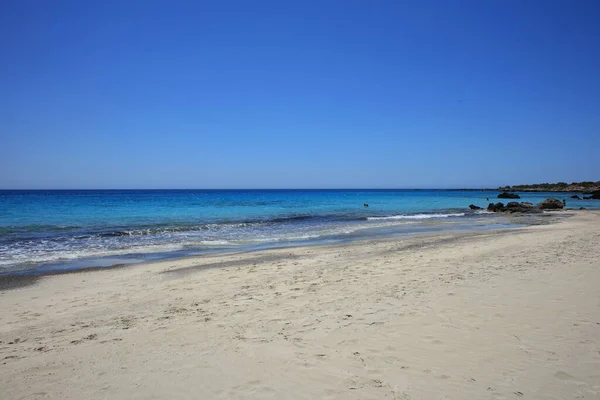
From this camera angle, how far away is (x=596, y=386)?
3.95 m

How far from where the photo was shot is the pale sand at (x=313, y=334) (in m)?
4.14

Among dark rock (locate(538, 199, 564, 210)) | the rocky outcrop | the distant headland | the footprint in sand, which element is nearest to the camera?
the footprint in sand

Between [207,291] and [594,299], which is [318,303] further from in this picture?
[594,299]

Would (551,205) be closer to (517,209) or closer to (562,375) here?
(517,209)

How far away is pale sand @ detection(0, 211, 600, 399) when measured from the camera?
4.14 meters

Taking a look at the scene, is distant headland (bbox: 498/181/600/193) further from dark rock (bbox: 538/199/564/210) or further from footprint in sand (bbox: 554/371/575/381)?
footprint in sand (bbox: 554/371/575/381)

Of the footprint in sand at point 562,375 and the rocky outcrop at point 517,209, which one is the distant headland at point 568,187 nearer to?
the rocky outcrop at point 517,209

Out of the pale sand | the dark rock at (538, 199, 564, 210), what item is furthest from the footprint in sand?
the dark rock at (538, 199, 564, 210)

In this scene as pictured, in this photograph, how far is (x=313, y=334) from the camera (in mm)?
5547

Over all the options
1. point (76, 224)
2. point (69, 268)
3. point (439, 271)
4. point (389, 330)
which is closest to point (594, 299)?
point (439, 271)

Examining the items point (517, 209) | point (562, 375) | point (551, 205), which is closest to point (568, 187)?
point (551, 205)

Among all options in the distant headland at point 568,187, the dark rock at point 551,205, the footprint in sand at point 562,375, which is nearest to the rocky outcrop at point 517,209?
the dark rock at point 551,205

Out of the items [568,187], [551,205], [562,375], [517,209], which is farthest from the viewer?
[568,187]

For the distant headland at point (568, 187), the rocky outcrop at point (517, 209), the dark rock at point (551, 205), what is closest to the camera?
the rocky outcrop at point (517, 209)
